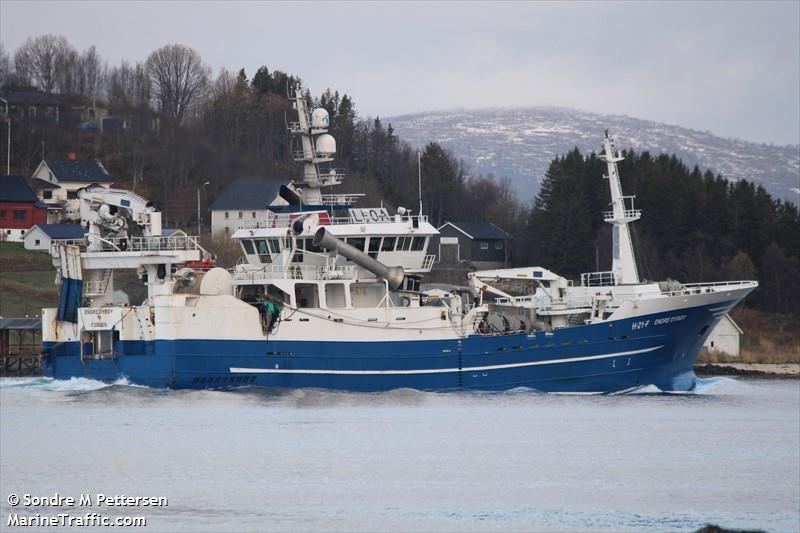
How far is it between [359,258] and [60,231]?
30.8 meters

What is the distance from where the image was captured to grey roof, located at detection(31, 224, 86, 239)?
224ft

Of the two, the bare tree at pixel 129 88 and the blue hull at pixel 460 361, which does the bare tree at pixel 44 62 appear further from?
the blue hull at pixel 460 361

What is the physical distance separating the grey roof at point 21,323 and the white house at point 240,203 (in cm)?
1930

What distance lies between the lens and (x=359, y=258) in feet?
140

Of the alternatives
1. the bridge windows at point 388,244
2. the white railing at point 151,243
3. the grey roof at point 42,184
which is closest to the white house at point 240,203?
the grey roof at point 42,184

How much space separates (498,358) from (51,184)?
4368cm

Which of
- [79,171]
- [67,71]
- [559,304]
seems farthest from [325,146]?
[67,71]

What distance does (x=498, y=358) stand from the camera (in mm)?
42438

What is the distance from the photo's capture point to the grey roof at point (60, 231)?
6838cm

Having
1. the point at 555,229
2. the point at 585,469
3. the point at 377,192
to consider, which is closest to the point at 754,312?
the point at 555,229

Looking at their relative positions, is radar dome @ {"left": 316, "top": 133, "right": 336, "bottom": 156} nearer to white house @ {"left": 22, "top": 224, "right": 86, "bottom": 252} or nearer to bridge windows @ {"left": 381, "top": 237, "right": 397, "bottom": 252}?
bridge windows @ {"left": 381, "top": 237, "right": 397, "bottom": 252}

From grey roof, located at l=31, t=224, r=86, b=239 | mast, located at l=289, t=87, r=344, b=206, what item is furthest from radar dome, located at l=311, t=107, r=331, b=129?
grey roof, located at l=31, t=224, r=86, b=239

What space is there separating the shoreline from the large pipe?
1696cm

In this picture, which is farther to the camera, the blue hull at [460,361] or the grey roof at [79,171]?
the grey roof at [79,171]
